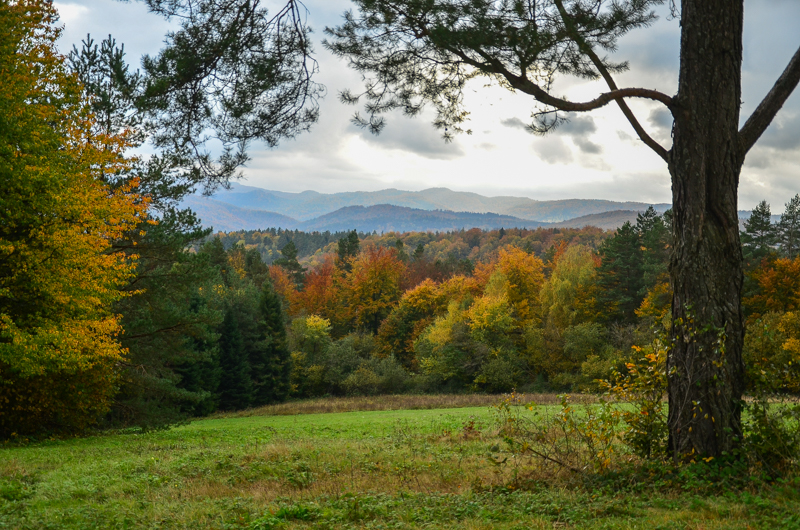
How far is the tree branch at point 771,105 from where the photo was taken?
247 inches

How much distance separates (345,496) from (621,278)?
38.6 metres

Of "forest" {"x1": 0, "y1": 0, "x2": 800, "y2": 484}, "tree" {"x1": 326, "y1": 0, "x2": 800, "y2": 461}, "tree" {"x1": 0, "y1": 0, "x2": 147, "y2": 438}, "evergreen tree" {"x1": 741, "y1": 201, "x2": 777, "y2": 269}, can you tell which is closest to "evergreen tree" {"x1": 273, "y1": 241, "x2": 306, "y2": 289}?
"forest" {"x1": 0, "y1": 0, "x2": 800, "y2": 484}

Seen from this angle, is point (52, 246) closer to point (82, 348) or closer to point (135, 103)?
point (82, 348)

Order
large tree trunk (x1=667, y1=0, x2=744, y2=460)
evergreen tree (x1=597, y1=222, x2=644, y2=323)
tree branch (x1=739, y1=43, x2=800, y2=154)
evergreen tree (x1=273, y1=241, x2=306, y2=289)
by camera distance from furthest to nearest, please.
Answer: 1. evergreen tree (x1=273, y1=241, x2=306, y2=289)
2. evergreen tree (x1=597, y1=222, x2=644, y2=323)
3. tree branch (x1=739, y1=43, x2=800, y2=154)
4. large tree trunk (x1=667, y1=0, x2=744, y2=460)

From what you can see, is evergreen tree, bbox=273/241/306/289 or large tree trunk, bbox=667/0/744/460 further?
evergreen tree, bbox=273/241/306/289

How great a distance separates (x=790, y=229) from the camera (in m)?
41.8

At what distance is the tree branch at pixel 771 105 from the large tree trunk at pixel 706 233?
0.64 feet

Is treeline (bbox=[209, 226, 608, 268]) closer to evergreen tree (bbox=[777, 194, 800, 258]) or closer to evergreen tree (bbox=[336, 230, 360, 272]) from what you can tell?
evergreen tree (bbox=[336, 230, 360, 272])

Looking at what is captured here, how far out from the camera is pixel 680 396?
6.36 metres

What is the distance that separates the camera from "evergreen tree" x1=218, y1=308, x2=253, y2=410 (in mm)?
37281

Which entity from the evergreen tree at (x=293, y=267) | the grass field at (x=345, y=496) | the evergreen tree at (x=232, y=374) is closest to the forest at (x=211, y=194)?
the grass field at (x=345, y=496)

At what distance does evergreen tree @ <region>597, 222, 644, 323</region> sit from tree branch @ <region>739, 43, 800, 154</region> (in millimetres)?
34504

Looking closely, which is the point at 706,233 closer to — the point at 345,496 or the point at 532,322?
the point at 345,496

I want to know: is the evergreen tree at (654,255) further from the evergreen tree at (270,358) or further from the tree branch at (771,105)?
the tree branch at (771,105)
